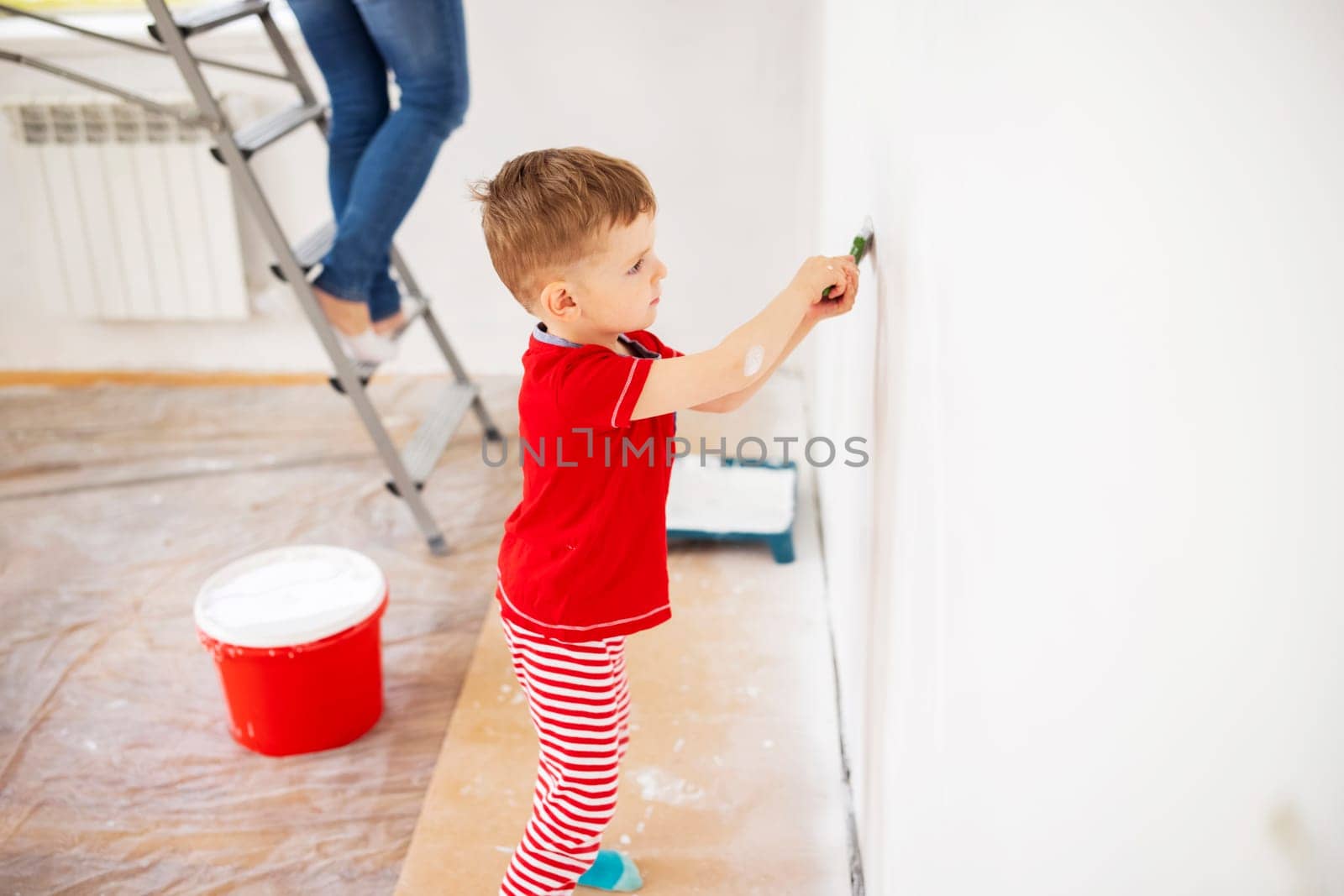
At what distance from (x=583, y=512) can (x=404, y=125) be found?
1056mm

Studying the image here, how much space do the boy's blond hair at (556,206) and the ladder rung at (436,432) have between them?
1.19 meters

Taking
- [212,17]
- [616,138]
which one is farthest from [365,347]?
[616,138]

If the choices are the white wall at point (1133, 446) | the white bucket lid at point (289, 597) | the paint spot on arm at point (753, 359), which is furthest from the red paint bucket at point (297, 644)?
the white wall at point (1133, 446)

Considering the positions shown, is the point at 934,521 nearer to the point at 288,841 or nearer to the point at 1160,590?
the point at 1160,590

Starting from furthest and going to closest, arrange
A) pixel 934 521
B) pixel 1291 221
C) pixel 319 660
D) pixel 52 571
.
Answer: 1. pixel 52 571
2. pixel 319 660
3. pixel 934 521
4. pixel 1291 221

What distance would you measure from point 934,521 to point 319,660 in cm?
101

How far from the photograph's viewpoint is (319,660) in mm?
1522

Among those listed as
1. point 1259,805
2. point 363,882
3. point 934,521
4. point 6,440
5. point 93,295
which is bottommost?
point 363,882

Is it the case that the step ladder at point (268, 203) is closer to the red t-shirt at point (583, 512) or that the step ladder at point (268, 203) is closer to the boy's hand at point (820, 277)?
the red t-shirt at point (583, 512)

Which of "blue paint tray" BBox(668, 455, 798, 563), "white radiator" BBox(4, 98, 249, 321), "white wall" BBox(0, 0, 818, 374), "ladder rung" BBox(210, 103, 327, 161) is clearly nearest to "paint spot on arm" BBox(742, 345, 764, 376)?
"blue paint tray" BBox(668, 455, 798, 563)

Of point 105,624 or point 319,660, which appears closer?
point 319,660

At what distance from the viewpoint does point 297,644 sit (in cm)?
149

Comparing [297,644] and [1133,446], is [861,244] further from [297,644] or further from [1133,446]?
[297,644]

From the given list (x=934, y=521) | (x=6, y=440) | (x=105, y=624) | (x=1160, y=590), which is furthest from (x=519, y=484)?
(x=1160, y=590)
